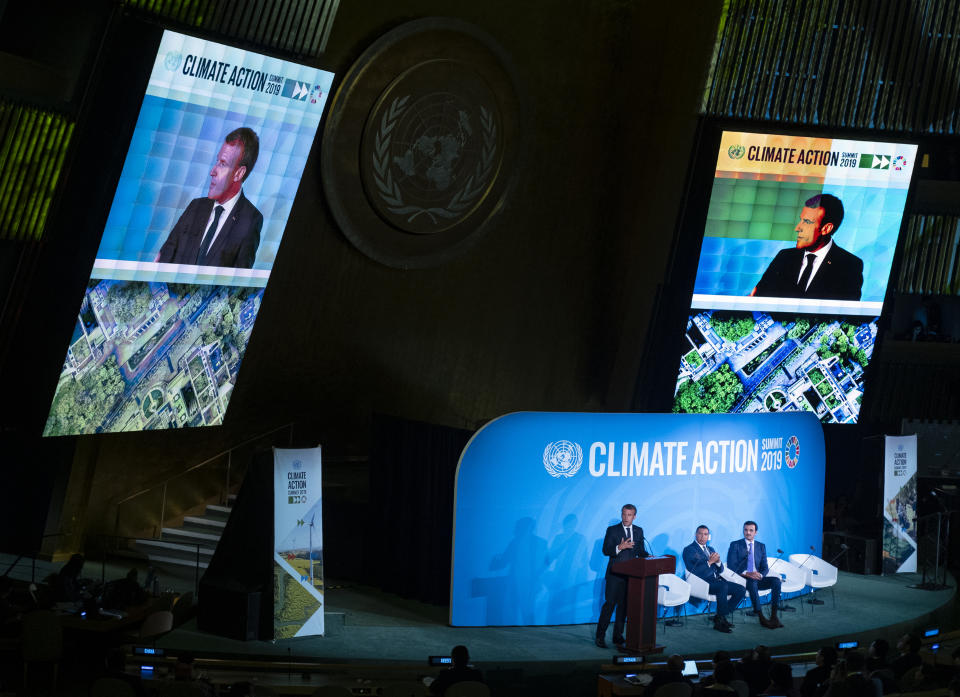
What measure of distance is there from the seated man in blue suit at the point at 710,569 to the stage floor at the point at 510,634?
10.6 inches

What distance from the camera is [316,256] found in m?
13.4

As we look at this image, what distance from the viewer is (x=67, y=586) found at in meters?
10.8

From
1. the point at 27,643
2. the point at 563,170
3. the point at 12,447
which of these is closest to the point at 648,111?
the point at 563,170

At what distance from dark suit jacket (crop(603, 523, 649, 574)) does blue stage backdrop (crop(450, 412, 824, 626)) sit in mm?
360

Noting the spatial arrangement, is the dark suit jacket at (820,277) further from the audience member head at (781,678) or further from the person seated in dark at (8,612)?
the person seated in dark at (8,612)

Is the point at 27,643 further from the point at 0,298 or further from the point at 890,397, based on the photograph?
the point at 890,397

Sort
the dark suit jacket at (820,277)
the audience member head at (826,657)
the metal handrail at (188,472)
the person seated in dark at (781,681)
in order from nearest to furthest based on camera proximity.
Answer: the person seated in dark at (781,681) < the audience member head at (826,657) < the metal handrail at (188,472) < the dark suit jacket at (820,277)

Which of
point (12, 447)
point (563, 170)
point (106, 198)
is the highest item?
point (563, 170)

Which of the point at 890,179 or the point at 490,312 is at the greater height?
the point at 890,179

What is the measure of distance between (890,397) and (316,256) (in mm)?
8751

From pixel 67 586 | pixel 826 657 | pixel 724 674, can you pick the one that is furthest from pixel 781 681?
pixel 67 586

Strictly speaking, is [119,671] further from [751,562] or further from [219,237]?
[751,562]

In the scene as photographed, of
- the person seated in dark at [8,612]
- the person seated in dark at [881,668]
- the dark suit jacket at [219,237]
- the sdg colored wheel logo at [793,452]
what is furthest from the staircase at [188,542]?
the person seated in dark at [881,668]

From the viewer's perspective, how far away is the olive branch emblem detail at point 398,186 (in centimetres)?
1312
